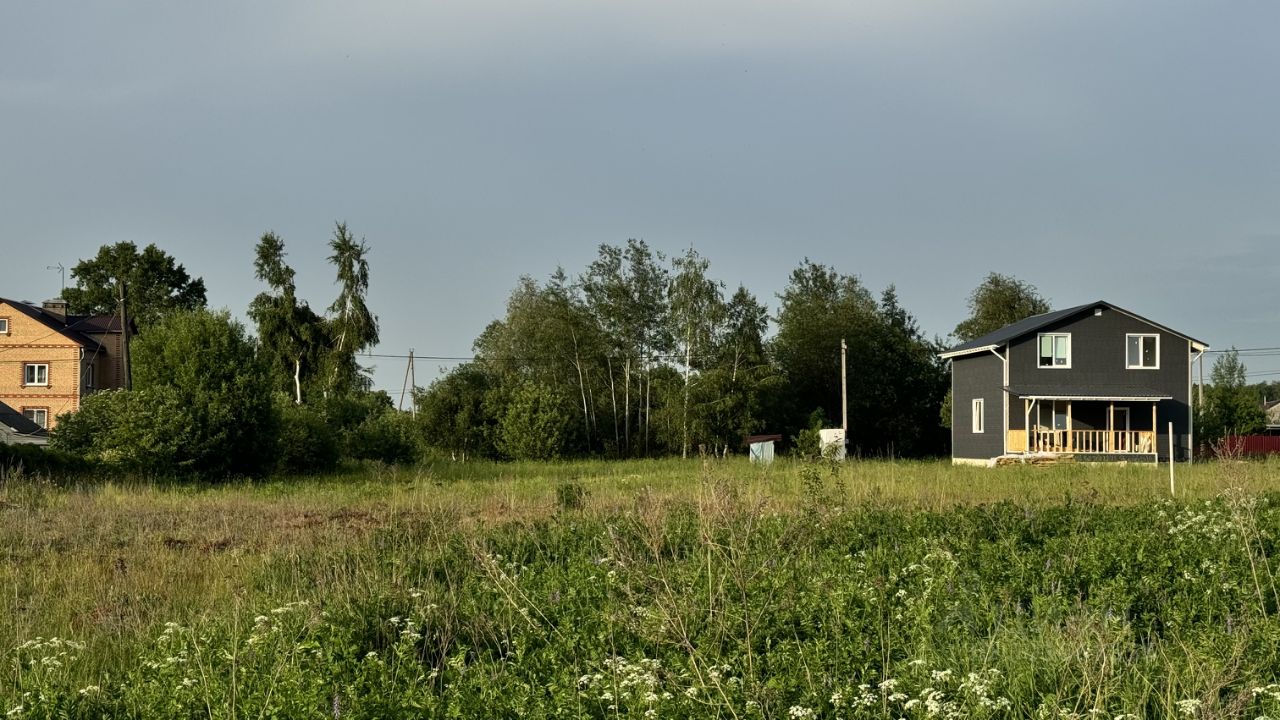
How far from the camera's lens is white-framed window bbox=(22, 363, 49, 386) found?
52500 millimetres

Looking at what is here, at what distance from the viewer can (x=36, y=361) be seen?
52375mm

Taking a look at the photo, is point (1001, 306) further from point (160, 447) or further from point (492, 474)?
point (160, 447)

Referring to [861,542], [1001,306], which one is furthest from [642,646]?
[1001,306]

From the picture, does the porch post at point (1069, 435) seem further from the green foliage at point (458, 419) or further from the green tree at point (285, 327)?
the green tree at point (285, 327)

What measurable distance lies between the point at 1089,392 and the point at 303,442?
26.1m

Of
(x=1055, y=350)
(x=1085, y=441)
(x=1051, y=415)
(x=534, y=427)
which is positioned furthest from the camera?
(x=534, y=427)

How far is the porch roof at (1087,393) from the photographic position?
119 ft

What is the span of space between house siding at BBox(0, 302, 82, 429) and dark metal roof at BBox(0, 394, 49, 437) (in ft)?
20.4

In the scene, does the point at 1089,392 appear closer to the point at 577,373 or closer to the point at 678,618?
the point at 577,373

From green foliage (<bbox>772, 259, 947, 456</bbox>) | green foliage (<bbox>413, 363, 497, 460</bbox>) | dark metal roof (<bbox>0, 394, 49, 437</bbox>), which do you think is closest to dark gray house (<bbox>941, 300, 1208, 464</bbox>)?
green foliage (<bbox>772, 259, 947, 456</bbox>)

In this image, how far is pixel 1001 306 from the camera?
6084 cm

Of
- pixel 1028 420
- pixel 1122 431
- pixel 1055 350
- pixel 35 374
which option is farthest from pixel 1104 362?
pixel 35 374

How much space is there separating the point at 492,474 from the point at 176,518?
14.2 meters

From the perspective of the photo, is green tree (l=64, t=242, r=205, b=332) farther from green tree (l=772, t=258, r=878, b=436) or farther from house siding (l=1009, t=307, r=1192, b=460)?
house siding (l=1009, t=307, r=1192, b=460)
